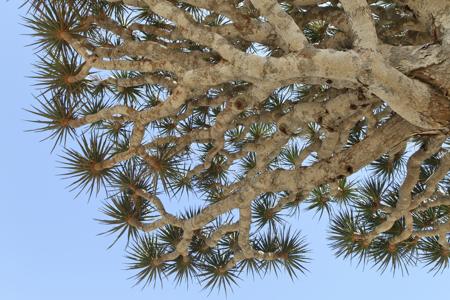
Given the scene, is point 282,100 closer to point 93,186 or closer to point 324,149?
point 324,149

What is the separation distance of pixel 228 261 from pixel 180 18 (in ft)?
10.2

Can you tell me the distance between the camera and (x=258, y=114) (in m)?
5.39

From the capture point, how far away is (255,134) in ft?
21.6

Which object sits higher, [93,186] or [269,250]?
[93,186]

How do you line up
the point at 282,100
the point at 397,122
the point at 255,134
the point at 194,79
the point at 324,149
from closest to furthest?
the point at 194,79, the point at 397,122, the point at 324,149, the point at 282,100, the point at 255,134

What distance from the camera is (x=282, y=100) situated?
586 centimetres

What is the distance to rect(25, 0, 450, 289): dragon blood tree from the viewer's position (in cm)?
340

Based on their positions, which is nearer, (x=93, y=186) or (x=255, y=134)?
(x=93, y=186)

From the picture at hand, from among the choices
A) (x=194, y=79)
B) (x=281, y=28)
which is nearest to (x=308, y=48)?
(x=281, y=28)

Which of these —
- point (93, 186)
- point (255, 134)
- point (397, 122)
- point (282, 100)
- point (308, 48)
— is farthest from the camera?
point (255, 134)

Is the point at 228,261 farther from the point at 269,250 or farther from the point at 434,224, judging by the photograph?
the point at 434,224

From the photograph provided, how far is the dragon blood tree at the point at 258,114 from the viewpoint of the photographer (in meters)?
3.40

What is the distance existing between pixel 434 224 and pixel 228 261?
86.4 inches

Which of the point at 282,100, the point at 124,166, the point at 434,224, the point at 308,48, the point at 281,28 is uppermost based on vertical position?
the point at 282,100
